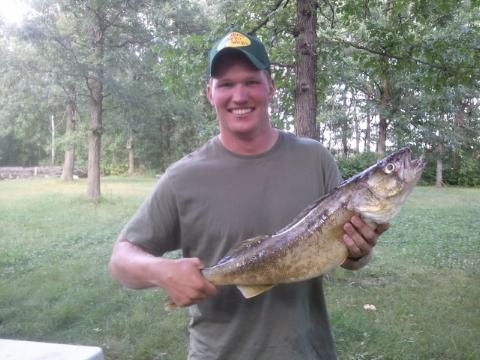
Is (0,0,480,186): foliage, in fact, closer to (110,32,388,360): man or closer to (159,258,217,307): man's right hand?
(110,32,388,360): man

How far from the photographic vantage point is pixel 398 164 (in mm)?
2031

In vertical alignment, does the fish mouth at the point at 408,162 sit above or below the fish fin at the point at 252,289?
above

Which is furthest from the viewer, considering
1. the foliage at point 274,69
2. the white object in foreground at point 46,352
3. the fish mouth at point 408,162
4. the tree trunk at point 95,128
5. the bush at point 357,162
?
the bush at point 357,162

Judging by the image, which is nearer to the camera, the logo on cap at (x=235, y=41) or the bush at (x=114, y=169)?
the logo on cap at (x=235, y=41)

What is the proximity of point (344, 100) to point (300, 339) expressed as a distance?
1203 inches

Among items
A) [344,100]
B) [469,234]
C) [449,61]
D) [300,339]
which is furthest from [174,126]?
[300,339]

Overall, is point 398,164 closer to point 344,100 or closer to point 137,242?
point 137,242

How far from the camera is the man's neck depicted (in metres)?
2.23

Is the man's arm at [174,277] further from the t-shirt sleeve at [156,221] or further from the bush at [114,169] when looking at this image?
the bush at [114,169]

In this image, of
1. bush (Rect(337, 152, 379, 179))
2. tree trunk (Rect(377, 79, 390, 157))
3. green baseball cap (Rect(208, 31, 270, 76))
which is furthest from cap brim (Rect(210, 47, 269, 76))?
tree trunk (Rect(377, 79, 390, 157))

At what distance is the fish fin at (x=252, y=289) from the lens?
6.82 feet

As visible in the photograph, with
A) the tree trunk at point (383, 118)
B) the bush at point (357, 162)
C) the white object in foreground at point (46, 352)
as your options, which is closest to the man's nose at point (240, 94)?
the white object in foreground at point (46, 352)

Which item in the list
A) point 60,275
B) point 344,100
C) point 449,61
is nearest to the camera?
point 449,61

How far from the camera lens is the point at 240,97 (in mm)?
2180
